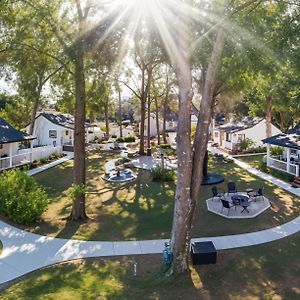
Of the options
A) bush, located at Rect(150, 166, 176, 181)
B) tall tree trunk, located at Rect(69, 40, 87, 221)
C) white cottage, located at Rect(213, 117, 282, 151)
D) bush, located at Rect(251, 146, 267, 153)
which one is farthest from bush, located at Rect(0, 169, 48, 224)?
bush, located at Rect(251, 146, 267, 153)

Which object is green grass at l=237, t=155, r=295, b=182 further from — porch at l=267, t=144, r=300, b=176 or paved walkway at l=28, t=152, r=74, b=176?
→ paved walkway at l=28, t=152, r=74, b=176

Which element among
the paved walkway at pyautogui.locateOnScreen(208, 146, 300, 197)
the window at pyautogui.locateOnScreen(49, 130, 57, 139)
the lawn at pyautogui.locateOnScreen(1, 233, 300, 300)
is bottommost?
the lawn at pyautogui.locateOnScreen(1, 233, 300, 300)

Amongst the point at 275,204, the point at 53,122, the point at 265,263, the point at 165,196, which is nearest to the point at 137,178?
the point at 165,196

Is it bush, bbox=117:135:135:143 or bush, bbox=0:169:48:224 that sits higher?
bush, bbox=117:135:135:143

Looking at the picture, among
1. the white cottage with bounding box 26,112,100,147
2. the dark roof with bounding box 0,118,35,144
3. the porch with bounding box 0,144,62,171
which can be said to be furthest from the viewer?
the white cottage with bounding box 26,112,100,147

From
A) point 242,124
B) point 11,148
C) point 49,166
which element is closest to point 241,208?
point 11,148

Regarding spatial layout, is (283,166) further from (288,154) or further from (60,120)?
(60,120)

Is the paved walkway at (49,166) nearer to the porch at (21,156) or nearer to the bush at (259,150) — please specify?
the porch at (21,156)
